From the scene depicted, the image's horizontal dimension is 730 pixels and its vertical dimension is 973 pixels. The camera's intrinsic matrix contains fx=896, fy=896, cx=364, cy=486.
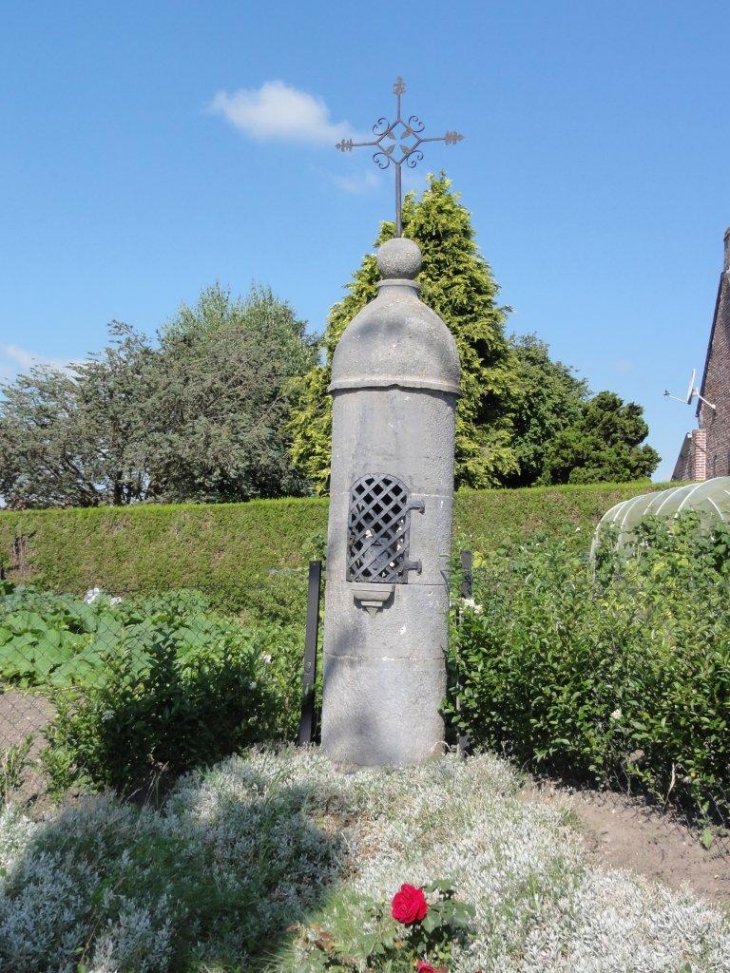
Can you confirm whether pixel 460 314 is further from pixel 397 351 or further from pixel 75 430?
pixel 397 351

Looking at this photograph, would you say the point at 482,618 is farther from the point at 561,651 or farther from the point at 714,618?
the point at 714,618

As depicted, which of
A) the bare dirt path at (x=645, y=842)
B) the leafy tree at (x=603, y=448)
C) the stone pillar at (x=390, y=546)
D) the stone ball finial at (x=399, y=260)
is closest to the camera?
the bare dirt path at (x=645, y=842)

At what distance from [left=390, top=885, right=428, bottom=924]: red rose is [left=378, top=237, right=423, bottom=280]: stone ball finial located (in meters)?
3.28

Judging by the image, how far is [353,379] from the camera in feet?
15.2

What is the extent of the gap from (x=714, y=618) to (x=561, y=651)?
68 cm

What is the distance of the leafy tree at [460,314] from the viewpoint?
765 inches

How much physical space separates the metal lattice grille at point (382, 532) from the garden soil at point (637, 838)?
1.21m

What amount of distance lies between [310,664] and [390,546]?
0.86 metres

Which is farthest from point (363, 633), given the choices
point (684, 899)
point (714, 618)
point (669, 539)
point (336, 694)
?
point (669, 539)

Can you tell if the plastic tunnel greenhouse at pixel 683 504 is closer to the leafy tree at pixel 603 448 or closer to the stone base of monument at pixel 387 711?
the stone base of monument at pixel 387 711

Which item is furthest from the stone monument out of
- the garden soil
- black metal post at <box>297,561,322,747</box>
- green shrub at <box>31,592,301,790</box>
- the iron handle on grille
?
the garden soil

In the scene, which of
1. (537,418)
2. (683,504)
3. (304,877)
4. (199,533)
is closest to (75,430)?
(199,533)

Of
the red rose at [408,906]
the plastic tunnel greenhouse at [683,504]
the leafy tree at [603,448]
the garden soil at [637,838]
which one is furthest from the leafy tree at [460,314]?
the red rose at [408,906]

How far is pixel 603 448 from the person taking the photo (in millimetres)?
27062
